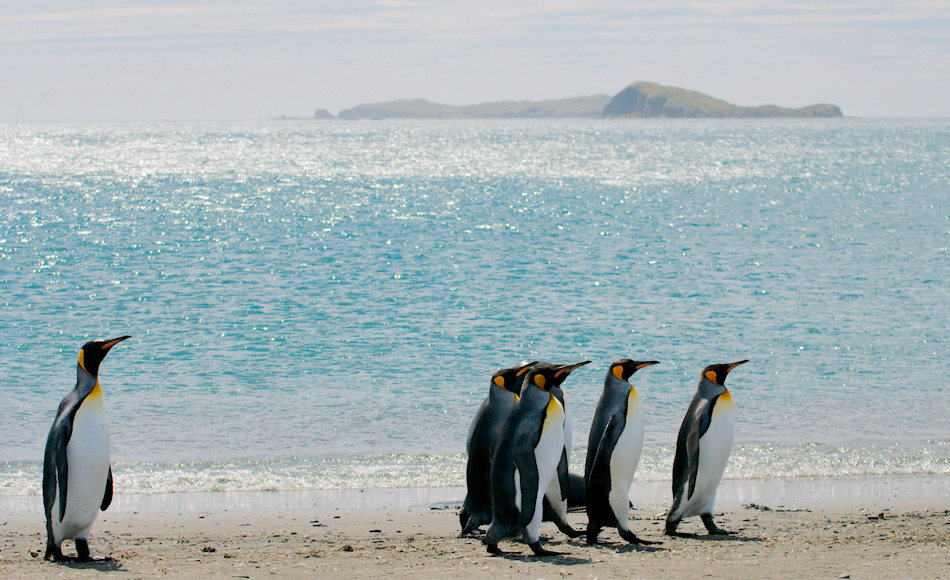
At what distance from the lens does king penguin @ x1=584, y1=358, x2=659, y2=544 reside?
5.96m

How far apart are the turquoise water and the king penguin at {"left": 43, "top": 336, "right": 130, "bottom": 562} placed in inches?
87.9

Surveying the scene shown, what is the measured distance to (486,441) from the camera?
5988mm

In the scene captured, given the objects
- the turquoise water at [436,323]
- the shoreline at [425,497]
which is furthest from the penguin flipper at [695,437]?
the turquoise water at [436,323]

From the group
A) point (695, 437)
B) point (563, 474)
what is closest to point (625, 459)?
point (563, 474)

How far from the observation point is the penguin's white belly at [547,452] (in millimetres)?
5457

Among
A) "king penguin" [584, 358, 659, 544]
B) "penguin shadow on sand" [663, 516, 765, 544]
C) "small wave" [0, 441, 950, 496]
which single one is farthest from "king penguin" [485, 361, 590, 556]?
"small wave" [0, 441, 950, 496]

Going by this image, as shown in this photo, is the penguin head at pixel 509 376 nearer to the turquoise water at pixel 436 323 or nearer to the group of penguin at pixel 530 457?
the group of penguin at pixel 530 457

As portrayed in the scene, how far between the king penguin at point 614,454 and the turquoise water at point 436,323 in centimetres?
217

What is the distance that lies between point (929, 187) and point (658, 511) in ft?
153

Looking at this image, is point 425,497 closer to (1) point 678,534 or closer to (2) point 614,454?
(2) point 614,454

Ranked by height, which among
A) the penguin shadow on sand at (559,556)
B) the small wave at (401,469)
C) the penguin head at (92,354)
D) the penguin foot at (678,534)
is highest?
the penguin head at (92,354)

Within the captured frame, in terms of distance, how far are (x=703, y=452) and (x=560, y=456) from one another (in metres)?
1.10

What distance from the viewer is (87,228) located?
30.5 meters

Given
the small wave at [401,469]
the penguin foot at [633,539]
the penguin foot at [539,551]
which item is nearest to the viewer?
the penguin foot at [539,551]
